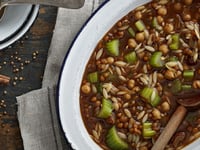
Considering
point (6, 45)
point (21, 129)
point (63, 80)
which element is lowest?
point (21, 129)

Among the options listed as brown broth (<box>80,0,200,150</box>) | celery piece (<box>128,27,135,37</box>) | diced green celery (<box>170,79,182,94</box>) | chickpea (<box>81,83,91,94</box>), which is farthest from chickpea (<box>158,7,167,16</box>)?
chickpea (<box>81,83,91,94</box>)

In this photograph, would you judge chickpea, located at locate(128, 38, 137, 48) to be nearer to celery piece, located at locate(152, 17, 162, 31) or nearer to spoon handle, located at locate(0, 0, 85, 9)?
celery piece, located at locate(152, 17, 162, 31)

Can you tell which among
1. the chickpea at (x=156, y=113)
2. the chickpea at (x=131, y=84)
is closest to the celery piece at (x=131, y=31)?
the chickpea at (x=131, y=84)

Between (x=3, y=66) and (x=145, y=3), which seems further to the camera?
(x=3, y=66)

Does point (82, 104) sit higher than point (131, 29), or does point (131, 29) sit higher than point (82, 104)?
point (131, 29)

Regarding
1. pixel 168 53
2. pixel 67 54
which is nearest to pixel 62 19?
pixel 67 54

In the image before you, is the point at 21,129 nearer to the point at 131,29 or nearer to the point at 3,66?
the point at 3,66

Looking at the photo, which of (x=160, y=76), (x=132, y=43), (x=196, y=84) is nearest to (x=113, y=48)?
(x=132, y=43)
